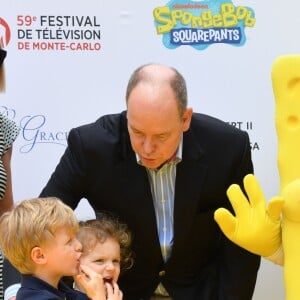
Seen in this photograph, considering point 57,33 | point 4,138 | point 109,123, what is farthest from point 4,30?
point 109,123

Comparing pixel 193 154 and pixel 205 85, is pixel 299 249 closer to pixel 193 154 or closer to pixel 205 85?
pixel 193 154

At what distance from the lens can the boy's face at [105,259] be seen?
1.35 meters

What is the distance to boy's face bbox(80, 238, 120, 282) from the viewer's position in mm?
1354

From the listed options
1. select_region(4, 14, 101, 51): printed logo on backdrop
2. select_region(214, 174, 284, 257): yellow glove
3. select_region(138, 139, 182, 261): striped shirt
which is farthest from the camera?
select_region(4, 14, 101, 51): printed logo on backdrop

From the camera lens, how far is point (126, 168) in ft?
4.78

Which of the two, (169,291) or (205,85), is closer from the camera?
(169,291)

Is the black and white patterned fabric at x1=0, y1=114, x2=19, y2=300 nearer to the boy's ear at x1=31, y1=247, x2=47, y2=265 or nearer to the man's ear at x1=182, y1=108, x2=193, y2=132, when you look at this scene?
the boy's ear at x1=31, y1=247, x2=47, y2=265

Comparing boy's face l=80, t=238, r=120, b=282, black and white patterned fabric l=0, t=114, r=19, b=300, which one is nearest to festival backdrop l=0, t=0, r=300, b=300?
black and white patterned fabric l=0, t=114, r=19, b=300

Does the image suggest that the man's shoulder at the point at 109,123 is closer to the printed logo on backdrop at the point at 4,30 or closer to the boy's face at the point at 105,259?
the boy's face at the point at 105,259

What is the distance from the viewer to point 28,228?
1217 millimetres

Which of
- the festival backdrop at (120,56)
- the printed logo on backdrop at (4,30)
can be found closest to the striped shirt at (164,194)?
the festival backdrop at (120,56)

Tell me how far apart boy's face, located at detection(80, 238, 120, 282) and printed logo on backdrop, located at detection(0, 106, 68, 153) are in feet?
1.97

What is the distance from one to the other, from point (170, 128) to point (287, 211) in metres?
0.31

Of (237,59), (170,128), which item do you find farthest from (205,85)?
(170,128)
